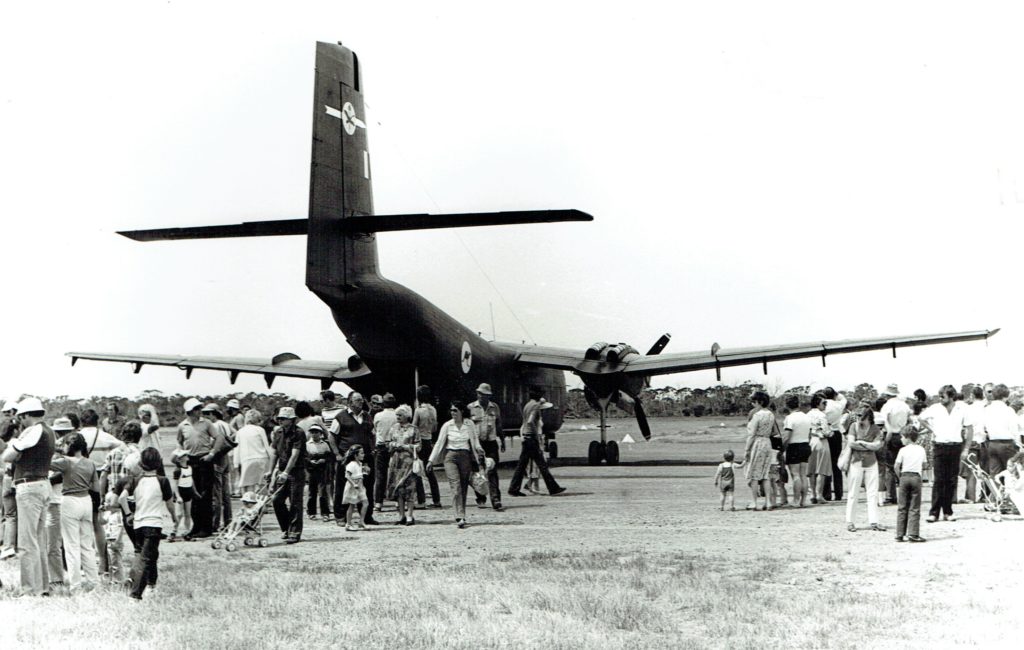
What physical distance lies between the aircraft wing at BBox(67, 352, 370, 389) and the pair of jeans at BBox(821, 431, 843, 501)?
43.1ft

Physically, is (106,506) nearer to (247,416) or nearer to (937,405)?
(247,416)

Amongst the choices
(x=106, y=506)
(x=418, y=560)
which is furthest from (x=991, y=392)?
(x=106, y=506)

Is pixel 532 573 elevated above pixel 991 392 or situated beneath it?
situated beneath

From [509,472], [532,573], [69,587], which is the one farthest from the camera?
[509,472]

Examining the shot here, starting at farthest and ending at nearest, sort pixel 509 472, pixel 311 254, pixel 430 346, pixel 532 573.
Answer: pixel 509 472 < pixel 430 346 < pixel 311 254 < pixel 532 573

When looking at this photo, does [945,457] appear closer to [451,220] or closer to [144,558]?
[451,220]

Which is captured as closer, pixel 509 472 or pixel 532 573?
pixel 532 573

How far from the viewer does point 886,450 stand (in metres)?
14.2

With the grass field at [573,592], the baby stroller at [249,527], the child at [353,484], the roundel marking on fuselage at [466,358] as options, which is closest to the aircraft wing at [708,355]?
the roundel marking on fuselage at [466,358]

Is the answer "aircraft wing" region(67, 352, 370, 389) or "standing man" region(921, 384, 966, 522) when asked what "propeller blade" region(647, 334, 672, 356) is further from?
"standing man" region(921, 384, 966, 522)

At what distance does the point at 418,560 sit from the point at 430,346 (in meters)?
10.0

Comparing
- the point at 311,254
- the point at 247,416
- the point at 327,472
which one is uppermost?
the point at 311,254

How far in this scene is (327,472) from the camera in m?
15.1

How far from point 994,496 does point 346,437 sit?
367 inches
